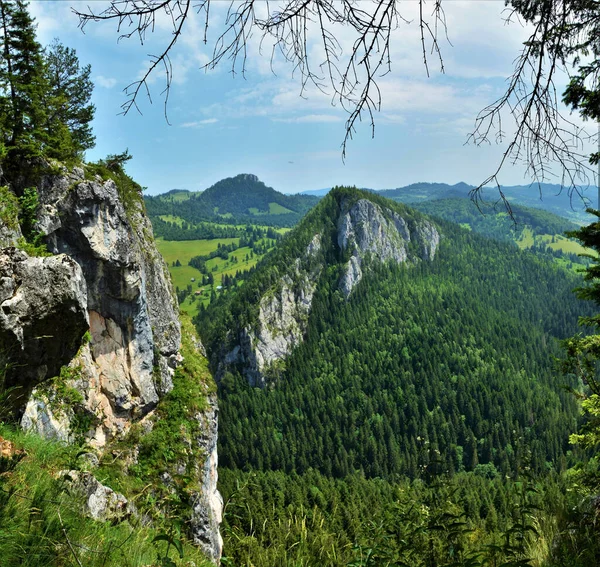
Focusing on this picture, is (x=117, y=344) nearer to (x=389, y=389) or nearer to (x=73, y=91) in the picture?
(x=73, y=91)

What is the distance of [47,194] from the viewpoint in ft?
58.0

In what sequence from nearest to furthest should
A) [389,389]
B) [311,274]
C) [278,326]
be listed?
[389,389]
[278,326]
[311,274]

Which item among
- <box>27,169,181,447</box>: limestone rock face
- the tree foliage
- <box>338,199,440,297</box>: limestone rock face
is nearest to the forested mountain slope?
<box>338,199,440,297</box>: limestone rock face

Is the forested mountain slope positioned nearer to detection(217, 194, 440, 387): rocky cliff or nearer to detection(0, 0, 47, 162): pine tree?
detection(217, 194, 440, 387): rocky cliff

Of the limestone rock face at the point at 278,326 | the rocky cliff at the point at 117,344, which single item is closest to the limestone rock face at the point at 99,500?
the rocky cliff at the point at 117,344

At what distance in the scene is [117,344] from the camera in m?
21.1

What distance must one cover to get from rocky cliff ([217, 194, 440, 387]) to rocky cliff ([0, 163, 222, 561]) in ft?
357

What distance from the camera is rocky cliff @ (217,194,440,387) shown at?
136 meters

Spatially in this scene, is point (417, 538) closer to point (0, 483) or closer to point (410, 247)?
point (0, 483)

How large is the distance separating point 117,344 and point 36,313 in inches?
665

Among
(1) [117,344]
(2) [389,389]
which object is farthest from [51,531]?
(2) [389,389]

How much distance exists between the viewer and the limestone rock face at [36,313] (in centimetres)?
518

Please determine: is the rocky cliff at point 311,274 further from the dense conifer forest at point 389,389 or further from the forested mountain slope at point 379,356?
the dense conifer forest at point 389,389

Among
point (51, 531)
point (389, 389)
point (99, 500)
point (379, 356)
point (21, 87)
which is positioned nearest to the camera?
point (51, 531)
